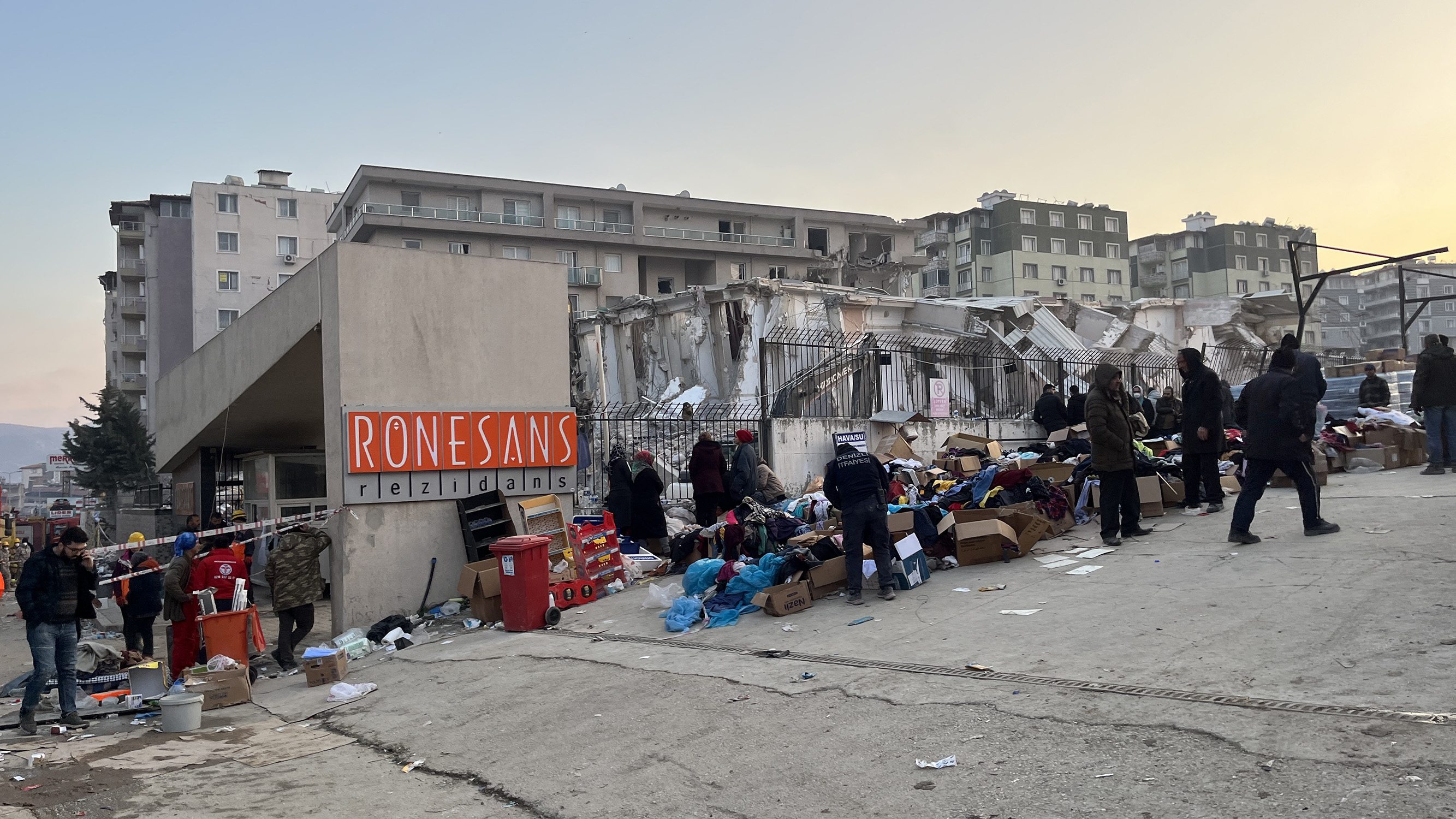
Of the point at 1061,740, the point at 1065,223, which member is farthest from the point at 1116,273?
the point at 1061,740

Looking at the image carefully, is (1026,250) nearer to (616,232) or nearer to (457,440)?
(616,232)

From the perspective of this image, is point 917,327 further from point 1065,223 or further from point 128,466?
point 1065,223

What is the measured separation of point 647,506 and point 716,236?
160 feet

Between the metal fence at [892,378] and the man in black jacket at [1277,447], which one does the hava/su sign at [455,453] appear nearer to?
the metal fence at [892,378]

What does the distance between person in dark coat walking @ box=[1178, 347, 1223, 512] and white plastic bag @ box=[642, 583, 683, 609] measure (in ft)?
18.8

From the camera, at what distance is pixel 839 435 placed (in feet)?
54.5

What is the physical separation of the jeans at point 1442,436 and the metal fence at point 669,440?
347 inches

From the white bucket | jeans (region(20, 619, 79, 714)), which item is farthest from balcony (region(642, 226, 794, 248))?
the white bucket

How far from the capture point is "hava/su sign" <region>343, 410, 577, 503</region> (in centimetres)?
1152

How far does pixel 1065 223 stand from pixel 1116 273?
6099mm

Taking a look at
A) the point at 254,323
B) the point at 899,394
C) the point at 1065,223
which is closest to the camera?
the point at 254,323

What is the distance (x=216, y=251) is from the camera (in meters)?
60.1

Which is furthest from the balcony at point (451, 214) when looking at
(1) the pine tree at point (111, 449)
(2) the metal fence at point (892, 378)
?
(2) the metal fence at point (892, 378)

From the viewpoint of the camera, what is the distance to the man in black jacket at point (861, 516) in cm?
901
